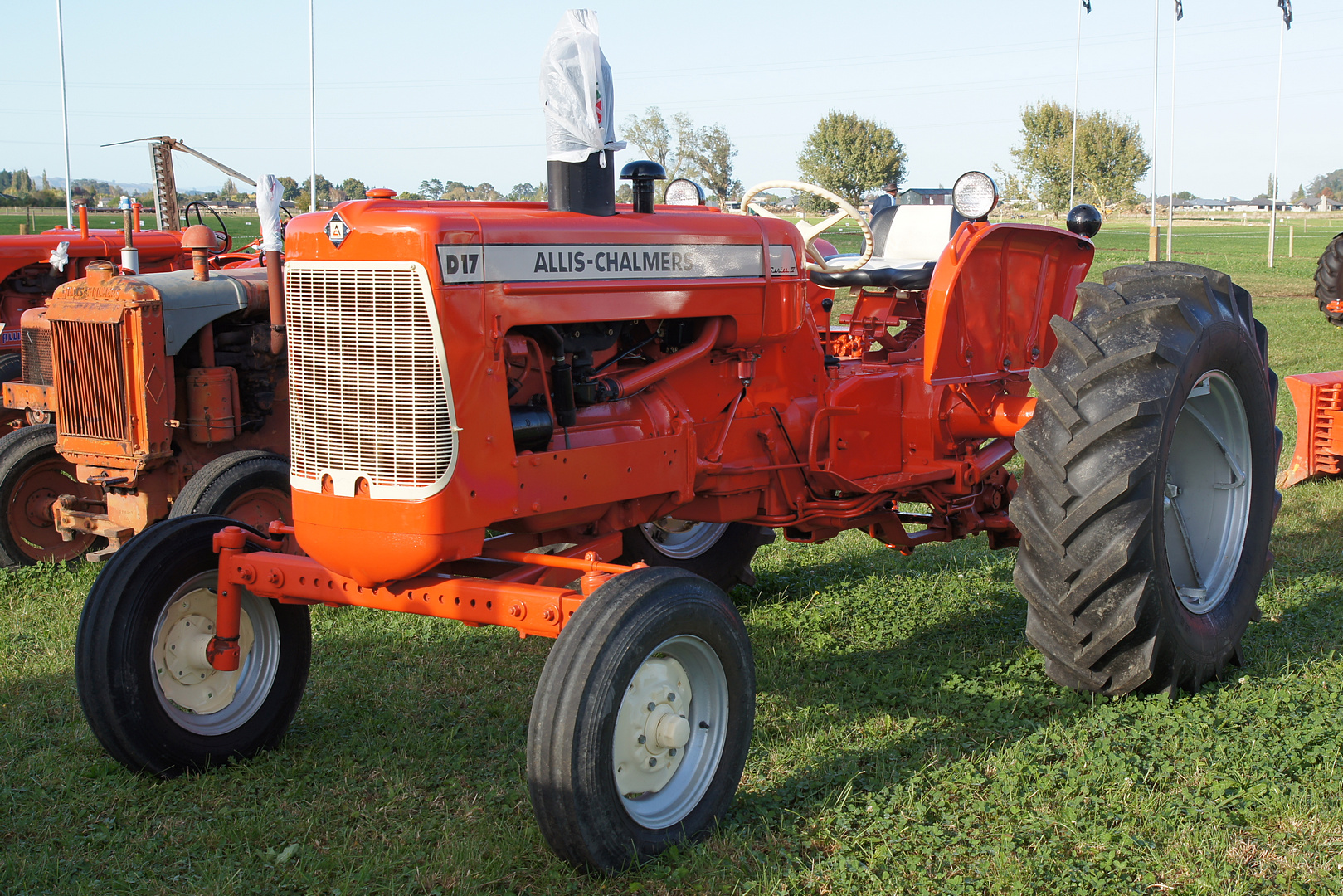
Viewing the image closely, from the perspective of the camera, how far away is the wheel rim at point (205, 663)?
3.62 metres

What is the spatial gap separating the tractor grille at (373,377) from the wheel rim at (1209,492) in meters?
2.76

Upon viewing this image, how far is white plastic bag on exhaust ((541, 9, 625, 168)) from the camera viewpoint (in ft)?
11.0

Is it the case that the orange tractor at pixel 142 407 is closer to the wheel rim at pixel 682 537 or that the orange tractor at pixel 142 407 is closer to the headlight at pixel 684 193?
the wheel rim at pixel 682 537

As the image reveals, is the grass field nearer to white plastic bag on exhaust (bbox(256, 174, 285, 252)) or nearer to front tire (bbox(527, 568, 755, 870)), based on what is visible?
front tire (bbox(527, 568, 755, 870))

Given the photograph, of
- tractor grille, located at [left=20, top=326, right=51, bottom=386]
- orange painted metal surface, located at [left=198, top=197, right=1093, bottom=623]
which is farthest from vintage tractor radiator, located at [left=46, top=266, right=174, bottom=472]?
orange painted metal surface, located at [left=198, top=197, right=1093, bottom=623]

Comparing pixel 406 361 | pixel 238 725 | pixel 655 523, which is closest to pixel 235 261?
pixel 655 523

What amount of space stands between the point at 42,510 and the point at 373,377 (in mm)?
4422

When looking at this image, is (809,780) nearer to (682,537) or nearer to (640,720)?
(640,720)

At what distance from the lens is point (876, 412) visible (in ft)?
14.6

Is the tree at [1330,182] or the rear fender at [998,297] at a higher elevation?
the tree at [1330,182]

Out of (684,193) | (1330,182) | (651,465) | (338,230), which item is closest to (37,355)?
(684,193)

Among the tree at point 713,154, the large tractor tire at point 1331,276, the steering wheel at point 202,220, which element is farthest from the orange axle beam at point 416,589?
the tree at point 713,154

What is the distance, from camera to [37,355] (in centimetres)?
669

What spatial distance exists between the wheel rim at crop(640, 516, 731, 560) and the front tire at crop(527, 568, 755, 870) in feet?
6.79
